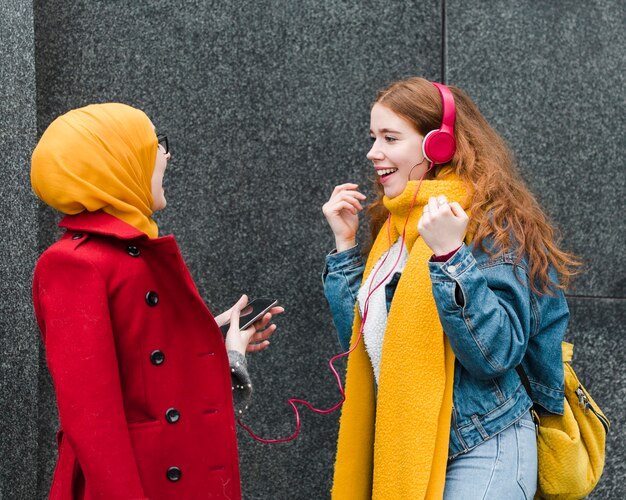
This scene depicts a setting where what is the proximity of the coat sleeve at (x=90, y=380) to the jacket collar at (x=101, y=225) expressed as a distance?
112 mm

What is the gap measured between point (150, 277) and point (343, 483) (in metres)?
0.97

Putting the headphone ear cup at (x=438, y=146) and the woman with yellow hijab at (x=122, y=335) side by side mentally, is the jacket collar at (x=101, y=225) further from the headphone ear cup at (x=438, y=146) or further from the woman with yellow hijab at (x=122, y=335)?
the headphone ear cup at (x=438, y=146)

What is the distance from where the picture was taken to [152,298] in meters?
2.45

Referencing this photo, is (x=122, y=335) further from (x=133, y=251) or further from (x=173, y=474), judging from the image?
(x=173, y=474)

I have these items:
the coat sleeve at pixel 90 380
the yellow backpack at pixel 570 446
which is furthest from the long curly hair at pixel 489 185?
the coat sleeve at pixel 90 380

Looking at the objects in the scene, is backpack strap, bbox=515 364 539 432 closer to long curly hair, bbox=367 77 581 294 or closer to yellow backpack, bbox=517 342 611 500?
yellow backpack, bbox=517 342 611 500

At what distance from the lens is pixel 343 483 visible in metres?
2.90

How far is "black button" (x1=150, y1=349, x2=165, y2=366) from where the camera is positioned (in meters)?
2.43

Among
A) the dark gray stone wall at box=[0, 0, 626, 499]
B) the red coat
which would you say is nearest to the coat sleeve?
the red coat

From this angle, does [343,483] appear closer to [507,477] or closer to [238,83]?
Result: [507,477]

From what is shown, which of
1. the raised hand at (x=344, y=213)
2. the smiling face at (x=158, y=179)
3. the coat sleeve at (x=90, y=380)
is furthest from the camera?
the raised hand at (x=344, y=213)

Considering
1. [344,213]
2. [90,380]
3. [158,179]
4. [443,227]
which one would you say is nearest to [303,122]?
[344,213]

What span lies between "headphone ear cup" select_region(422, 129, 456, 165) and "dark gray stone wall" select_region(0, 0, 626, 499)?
4.02 feet

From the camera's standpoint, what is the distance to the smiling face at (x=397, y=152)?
2855 mm
